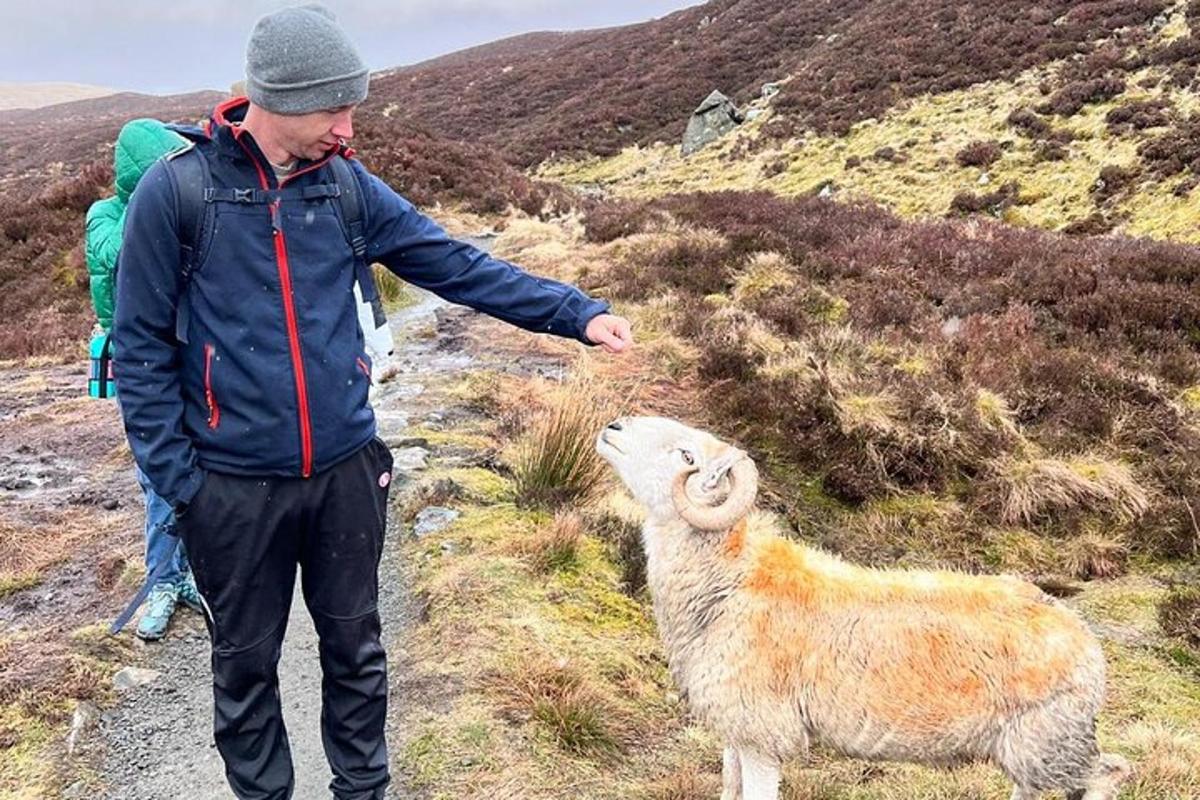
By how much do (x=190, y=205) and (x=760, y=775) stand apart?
2.75 m

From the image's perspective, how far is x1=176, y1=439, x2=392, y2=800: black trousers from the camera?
267 centimetres

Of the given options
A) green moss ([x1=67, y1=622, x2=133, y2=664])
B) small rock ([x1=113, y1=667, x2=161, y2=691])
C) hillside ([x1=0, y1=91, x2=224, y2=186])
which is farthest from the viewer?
hillside ([x1=0, y1=91, x2=224, y2=186])

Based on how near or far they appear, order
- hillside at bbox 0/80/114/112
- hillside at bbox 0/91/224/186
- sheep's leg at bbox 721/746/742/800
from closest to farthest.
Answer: sheep's leg at bbox 721/746/742/800 < hillside at bbox 0/91/224/186 < hillside at bbox 0/80/114/112

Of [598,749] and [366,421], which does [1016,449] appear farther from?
[366,421]

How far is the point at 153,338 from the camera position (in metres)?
2.46

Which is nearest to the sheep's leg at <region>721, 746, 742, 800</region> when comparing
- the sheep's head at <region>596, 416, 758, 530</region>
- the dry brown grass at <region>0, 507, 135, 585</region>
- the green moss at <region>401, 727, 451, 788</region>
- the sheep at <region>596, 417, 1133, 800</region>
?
the sheep at <region>596, 417, 1133, 800</region>

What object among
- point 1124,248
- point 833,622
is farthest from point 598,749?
point 1124,248

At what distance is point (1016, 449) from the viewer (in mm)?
7906

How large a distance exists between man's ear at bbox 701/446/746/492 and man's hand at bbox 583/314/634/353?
21.6 inches

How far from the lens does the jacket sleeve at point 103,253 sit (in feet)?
12.7

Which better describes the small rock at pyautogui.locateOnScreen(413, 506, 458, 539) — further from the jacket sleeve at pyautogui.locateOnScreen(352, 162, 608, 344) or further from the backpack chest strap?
the backpack chest strap

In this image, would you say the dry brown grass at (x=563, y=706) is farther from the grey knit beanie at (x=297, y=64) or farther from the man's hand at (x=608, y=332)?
the grey knit beanie at (x=297, y=64)

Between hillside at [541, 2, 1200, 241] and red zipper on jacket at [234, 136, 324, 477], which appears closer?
red zipper on jacket at [234, 136, 324, 477]

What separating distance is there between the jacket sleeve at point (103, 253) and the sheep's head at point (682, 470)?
2.44m
